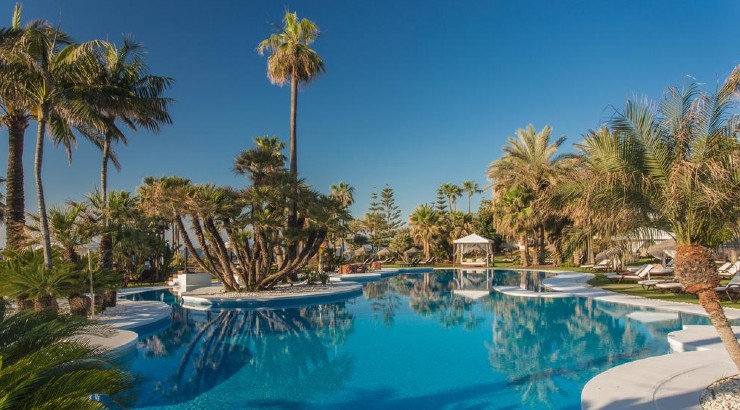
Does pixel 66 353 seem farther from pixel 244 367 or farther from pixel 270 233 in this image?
pixel 270 233

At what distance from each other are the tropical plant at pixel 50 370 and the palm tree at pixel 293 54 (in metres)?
16.5

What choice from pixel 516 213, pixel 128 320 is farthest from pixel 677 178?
pixel 516 213

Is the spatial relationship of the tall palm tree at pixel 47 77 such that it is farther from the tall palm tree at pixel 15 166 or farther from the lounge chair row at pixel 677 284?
the lounge chair row at pixel 677 284

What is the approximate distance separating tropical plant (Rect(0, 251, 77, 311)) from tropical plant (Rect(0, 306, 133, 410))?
7318 millimetres

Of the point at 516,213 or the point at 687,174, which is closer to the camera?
the point at 687,174

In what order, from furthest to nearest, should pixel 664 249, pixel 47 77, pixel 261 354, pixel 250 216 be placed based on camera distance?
1. pixel 664 249
2. pixel 250 216
3. pixel 47 77
4. pixel 261 354

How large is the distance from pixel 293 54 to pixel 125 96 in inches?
339

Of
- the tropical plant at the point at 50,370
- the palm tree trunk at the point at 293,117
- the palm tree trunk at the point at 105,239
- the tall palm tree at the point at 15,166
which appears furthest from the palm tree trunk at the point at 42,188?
the palm tree trunk at the point at 293,117

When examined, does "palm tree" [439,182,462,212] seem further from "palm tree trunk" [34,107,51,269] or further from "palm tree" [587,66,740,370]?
"palm tree" [587,66,740,370]

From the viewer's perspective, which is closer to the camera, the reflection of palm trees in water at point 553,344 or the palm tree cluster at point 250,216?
the reflection of palm trees in water at point 553,344

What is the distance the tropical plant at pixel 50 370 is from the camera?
94.1 inches

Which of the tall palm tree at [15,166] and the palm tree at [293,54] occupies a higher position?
the palm tree at [293,54]

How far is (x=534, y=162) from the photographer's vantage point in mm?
30359

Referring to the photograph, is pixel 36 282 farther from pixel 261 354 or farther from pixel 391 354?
pixel 391 354
